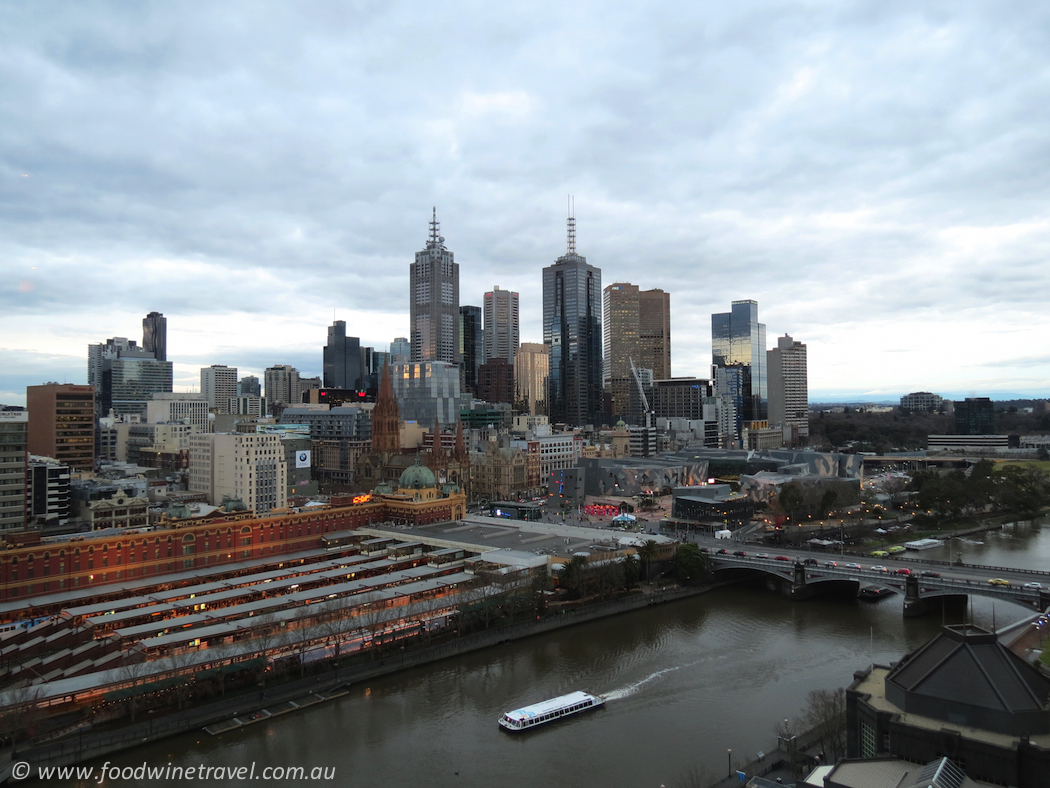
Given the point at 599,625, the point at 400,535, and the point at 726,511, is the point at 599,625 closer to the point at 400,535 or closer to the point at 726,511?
the point at 400,535

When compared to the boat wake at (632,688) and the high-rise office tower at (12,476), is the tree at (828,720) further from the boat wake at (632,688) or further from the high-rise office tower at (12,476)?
the high-rise office tower at (12,476)

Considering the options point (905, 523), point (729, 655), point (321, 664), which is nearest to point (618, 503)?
point (905, 523)

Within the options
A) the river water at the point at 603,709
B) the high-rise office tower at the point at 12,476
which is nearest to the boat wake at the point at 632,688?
the river water at the point at 603,709

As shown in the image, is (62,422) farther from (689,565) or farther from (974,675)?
(974,675)

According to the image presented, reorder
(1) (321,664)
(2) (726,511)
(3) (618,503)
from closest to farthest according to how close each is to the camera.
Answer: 1. (1) (321,664)
2. (2) (726,511)
3. (3) (618,503)

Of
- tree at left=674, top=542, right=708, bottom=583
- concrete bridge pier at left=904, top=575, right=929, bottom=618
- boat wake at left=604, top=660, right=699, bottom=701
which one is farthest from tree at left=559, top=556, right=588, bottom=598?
concrete bridge pier at left=904, top=575, right=929, bottom=618

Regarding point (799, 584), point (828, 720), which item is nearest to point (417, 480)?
point (799, 584)

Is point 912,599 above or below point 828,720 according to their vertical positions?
below
